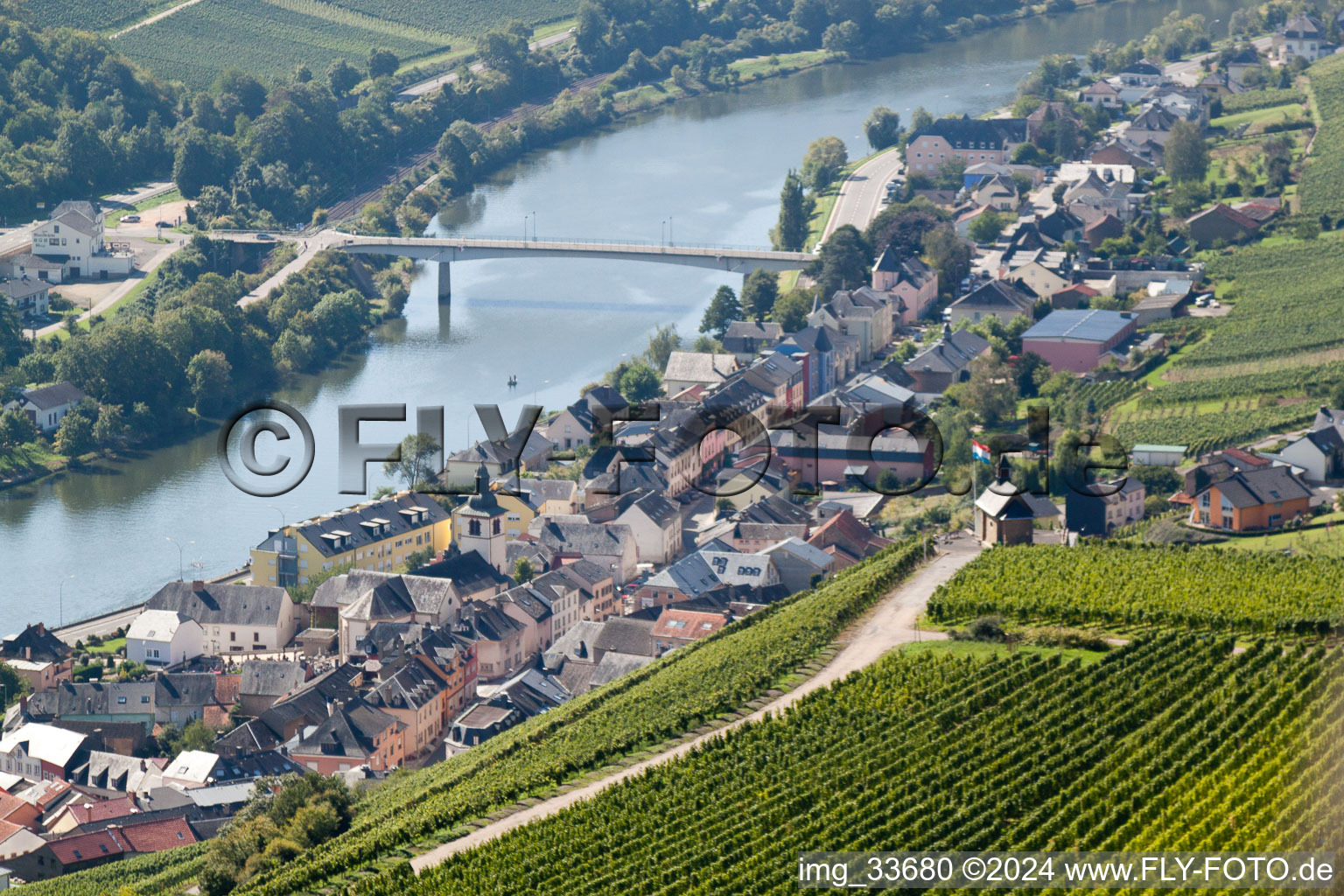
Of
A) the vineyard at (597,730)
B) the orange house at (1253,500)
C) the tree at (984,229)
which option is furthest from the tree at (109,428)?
the orange house at (1253,500)

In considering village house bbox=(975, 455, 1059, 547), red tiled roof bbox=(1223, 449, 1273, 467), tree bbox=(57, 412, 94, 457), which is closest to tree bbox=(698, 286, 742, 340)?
tree bbox=(57, 412, 94, 457)

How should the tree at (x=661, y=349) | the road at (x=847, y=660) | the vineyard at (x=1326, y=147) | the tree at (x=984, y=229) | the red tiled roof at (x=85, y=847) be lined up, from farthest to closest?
the tree at (x=984, y=229) < the vineyard at (x=1326, y=147) < the tree at (x=661, y=349) < the red tiled roof at (x=85, y=847) < the road at (x=847, y=660)

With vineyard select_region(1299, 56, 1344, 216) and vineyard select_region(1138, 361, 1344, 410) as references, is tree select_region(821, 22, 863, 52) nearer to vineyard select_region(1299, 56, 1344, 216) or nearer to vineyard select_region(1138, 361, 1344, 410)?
vineyard select_region(1299, 56, 1344, 216)

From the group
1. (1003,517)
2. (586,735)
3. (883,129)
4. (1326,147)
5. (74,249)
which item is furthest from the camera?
(883,129)

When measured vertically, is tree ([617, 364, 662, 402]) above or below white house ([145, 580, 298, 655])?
above

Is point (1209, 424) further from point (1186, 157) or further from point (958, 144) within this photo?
point (958, 144)

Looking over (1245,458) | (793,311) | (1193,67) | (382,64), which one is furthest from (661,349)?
(1193,67)

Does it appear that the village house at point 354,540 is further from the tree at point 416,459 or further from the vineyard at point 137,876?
the vineyard at point 137,876
